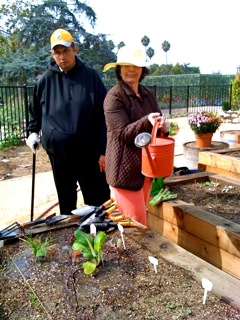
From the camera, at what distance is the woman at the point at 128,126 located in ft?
6.05

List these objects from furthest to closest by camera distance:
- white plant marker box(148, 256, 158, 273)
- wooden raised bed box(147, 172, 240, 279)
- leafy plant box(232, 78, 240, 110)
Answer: leafy plant box(232, 78, 240, 110)
wooden raised bed box(147, 172, 240, 279)
white plant marker box(148, 256, 158, 273)

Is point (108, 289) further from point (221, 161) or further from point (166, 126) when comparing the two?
point (221, 161)

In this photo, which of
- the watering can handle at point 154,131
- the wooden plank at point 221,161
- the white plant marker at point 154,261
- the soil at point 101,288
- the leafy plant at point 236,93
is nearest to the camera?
the soil at point 101,288

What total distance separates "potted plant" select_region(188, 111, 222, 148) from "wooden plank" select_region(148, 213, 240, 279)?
208 cm

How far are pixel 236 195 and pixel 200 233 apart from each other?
79 cm

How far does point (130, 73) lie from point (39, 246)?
40.0 inches

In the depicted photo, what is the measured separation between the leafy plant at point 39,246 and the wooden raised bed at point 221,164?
2.18 meters

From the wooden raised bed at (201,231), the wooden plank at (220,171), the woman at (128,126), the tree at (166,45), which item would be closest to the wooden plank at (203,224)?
the wooden raised bed at (201,231)

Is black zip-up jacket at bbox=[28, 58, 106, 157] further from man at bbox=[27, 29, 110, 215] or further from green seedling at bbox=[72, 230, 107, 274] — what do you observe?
green seedling at bbox=[72, 230, 107, 274]

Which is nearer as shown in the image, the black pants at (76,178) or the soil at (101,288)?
the soil at (101,288)

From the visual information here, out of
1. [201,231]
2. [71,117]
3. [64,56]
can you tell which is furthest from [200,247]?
[64,56]

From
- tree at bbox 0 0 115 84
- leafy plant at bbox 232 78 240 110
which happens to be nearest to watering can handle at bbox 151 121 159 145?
leafy plant at bbox 232 78 240 110

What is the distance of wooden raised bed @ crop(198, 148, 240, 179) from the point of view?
3.30 m

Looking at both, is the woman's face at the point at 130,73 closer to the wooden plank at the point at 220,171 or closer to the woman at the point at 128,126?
the woman at the point at 128,126
